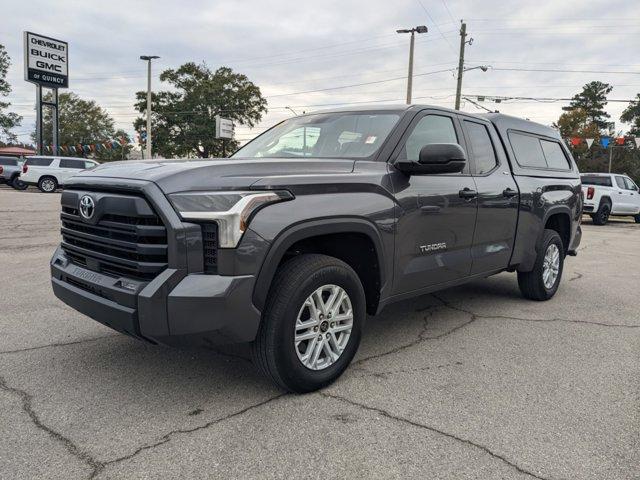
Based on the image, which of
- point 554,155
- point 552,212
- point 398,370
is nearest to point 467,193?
point 398,370

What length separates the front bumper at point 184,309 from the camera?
8.71 ft

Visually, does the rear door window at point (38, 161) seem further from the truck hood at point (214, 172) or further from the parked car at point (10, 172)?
the truck hood at point (214, 172)

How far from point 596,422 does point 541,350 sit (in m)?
1.22

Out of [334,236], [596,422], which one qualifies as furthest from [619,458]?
[334,236]

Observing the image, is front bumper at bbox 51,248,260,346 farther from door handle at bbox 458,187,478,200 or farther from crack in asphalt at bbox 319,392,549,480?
door handle at bbox 458,187,478,200

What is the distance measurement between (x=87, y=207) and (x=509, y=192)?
11.9ft

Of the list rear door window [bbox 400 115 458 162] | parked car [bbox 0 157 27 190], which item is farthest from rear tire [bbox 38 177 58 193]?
rear door window [bbox 400 115 458 162]

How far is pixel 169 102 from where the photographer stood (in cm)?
5400

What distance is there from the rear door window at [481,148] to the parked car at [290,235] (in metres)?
0.03

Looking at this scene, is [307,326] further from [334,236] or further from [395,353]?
[395,353]

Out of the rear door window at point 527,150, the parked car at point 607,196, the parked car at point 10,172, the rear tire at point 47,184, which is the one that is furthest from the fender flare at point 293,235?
the parked car at point 10,172

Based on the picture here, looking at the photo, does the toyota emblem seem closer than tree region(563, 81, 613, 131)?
Yes

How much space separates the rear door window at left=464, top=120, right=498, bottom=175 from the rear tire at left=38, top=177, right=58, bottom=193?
2365 centimetres

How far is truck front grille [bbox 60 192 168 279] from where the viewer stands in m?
2.74
